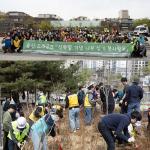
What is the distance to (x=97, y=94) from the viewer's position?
14.1 m

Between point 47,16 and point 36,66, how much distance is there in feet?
226

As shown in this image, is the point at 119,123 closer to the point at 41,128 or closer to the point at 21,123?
the point at 41,128

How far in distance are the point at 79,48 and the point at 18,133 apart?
17.1m

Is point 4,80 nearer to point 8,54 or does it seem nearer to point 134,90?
point 8,54

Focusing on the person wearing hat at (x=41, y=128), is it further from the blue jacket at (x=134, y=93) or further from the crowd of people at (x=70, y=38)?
the crowd of people at (x=70, y=38)

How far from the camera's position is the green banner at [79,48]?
980 inches

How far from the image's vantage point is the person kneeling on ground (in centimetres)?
787

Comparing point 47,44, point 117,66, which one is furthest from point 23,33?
point 117,66

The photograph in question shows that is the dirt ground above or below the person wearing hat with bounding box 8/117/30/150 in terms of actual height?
below

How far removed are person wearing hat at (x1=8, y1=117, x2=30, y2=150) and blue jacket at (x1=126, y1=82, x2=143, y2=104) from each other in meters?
3.09

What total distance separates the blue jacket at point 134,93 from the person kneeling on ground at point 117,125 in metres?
2.51

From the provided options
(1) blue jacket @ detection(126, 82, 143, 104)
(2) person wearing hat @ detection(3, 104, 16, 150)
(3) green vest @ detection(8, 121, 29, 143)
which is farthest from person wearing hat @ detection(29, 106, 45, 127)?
(1) blue jacket @ detection(126, 82, 143, 104)

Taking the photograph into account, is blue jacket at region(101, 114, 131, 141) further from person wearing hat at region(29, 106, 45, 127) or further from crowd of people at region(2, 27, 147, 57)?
crowd of people at region(2, 27, 147, 57)

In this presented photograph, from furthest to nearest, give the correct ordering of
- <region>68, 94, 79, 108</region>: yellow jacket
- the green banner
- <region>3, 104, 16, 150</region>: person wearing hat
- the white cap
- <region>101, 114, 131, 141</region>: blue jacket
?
the green banner → <region>68, 94, 79, 108</region>: yellow jacket → <region>3, 104, 16, 150</region>: person wearing hat → the white cap → <region>101, 114, 131, 141</region>: blue jacket
